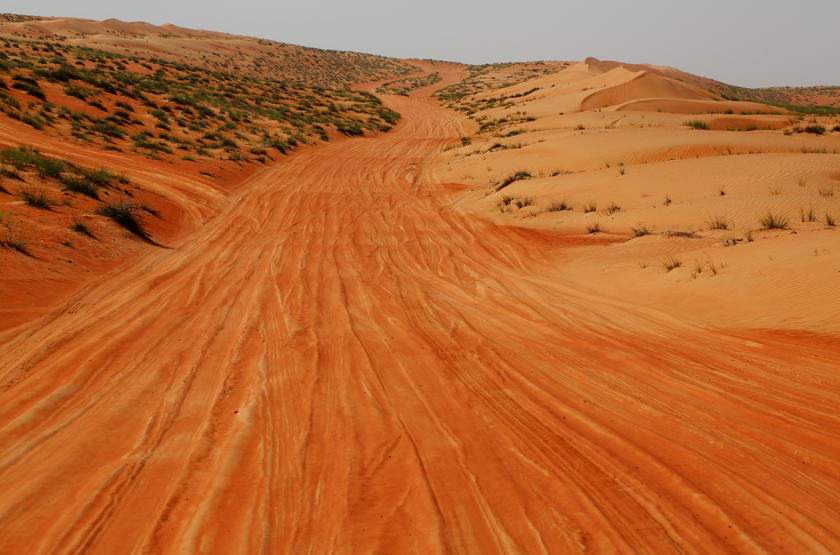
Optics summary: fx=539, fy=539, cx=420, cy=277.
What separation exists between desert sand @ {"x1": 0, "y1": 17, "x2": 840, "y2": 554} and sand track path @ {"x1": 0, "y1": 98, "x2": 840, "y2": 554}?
0.08ft

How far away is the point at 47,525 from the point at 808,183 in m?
15.8

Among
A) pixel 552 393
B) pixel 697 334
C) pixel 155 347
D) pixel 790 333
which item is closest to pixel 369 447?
pixel 552 393

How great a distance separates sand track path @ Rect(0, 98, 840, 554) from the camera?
3.61 meters

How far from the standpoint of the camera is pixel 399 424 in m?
4.90

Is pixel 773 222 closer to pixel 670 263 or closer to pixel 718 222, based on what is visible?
pixel 718 222

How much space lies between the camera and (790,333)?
6797mm

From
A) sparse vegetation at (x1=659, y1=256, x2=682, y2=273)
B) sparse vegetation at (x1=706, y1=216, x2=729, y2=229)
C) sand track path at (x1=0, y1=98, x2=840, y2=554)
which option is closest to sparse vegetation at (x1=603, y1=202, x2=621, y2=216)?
sparse vegetation at (x1=706, y1=216, x2=729, y2=229)

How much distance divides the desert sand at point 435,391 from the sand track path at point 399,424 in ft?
0.08

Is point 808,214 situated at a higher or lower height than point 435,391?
higher

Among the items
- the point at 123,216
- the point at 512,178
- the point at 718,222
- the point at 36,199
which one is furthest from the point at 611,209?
the point at 36,199

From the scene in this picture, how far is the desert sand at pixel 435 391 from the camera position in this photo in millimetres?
3666

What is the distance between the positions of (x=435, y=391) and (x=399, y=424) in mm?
766

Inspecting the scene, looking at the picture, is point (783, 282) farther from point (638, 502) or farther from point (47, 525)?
point (47, 525)

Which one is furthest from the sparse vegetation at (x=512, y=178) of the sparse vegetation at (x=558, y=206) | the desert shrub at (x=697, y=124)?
the desert shrub at (x=697, y=124)
